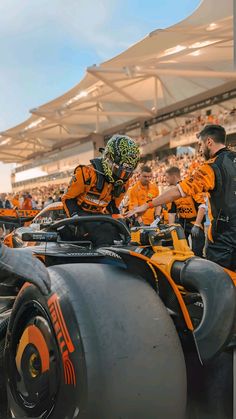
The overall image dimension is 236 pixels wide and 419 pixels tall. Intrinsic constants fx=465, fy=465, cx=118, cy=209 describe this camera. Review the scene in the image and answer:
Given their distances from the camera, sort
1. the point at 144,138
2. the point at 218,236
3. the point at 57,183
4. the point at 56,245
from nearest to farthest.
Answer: the point at 56,245
the point at 218,236
the point at 144,138
the point at 57,183

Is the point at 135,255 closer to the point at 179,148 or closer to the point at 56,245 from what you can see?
the point at 56,245

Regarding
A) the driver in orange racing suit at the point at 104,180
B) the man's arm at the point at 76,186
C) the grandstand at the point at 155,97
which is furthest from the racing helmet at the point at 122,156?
the grandstand at the point at 155,97

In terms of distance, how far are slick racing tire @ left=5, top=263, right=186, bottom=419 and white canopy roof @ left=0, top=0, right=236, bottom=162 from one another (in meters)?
19.1

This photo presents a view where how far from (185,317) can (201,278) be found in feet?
0.62

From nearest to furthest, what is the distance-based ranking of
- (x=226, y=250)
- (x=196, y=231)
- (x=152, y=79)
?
1. (x=226, y=250)
2. (x=196, y=231)
3. (x=152, y=79)

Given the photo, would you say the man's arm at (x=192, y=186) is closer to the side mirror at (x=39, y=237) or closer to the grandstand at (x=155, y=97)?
the side mirror at (x=39, y=237)

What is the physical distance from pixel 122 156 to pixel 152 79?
31228 mm

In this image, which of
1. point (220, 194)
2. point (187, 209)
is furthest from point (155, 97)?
point (220, 194)

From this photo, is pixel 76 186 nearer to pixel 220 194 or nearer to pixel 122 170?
pixel 122 170

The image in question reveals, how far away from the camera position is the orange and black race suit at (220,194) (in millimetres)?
3559

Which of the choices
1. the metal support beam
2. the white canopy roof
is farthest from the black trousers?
the metal support beam

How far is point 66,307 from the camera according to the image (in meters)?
1.92

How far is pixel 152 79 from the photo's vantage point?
33781 millimetres

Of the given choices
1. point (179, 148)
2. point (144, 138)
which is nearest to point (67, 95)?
point (144, 138)
